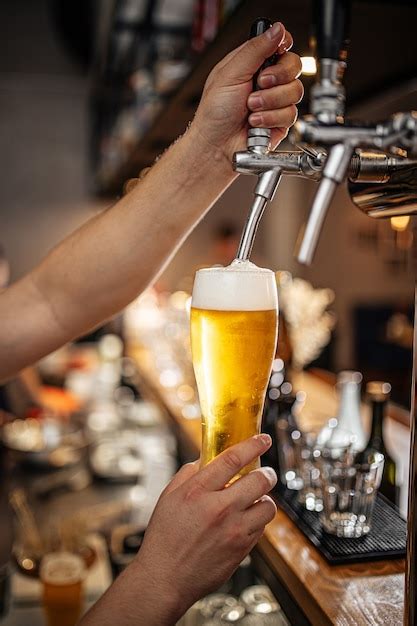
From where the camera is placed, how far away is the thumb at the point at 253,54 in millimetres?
878

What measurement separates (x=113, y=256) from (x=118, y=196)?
13.9 feet

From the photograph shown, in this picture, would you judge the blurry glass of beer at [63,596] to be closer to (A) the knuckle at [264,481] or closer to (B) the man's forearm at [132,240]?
(B) the man's forearm at [132,240]

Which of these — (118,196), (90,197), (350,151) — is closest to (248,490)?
(350,151)

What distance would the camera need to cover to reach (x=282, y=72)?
0.92 meters

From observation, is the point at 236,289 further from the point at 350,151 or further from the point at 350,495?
the point at 350,495

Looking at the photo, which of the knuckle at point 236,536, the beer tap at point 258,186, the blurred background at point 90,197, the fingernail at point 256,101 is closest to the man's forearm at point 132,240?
the fingernail at point 256,101

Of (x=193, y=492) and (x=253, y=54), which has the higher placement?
(x=253, y=54)

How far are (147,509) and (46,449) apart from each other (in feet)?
1.94

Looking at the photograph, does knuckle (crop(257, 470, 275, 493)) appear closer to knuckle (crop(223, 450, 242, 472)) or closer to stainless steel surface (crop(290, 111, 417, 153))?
knuckle (crop(223, 450, 242, 472))

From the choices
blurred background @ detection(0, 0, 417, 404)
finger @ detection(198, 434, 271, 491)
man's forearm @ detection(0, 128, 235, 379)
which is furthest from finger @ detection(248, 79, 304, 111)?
blurred background @ detection(0, 0, 417, 404)

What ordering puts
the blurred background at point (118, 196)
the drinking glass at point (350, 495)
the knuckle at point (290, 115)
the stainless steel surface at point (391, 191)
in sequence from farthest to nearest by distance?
the blurred background at point (118, 196), the drinking glass at point (350, 495), the knuckle at point (290, 115), the stainless steel surface at point (391, 191)

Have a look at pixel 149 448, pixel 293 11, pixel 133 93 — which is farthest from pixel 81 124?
pixel 293 11

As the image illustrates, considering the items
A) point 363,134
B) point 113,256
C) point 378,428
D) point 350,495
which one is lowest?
point 378,428

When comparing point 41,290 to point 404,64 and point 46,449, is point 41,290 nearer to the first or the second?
point 404,64
